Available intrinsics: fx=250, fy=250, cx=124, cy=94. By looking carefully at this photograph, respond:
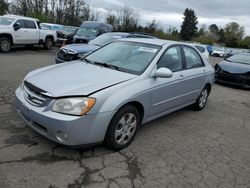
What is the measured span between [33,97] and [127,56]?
5.89ft

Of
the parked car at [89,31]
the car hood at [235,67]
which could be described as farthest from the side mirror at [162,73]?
the parked car at [89,31]

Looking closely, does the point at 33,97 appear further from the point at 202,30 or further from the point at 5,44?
the point at 202,30

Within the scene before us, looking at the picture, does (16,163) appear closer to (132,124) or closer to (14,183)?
(14,183)

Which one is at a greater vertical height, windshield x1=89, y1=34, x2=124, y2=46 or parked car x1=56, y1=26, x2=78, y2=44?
windshield x1=89, y1=34, x2=124, y2=46

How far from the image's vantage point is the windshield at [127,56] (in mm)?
4066

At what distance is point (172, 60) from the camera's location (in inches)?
181

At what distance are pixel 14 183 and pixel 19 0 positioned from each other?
4134cm

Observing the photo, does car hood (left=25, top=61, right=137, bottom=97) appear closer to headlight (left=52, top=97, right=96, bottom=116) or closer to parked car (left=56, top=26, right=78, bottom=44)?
headlight (left=52, top=97, right=96, bottom=116)

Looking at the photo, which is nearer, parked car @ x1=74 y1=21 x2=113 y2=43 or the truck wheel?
parked car @ x1=74 y1=21 x2=113 y2=43

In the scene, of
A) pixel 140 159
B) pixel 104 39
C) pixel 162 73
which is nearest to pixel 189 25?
pixel 104 39

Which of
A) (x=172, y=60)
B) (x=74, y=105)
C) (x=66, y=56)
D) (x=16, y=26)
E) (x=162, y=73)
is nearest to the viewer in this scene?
(x=74, y=105)

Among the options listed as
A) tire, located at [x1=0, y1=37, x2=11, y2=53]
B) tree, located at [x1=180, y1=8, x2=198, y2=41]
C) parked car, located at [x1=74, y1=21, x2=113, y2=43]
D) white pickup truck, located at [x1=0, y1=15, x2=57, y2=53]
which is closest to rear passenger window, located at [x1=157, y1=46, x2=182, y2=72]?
parked car, located at [x1=74, y1=21, x2=113, y2=43]

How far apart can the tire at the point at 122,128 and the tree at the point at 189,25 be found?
71832 mm

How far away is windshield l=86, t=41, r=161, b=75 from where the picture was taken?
4066 mm
